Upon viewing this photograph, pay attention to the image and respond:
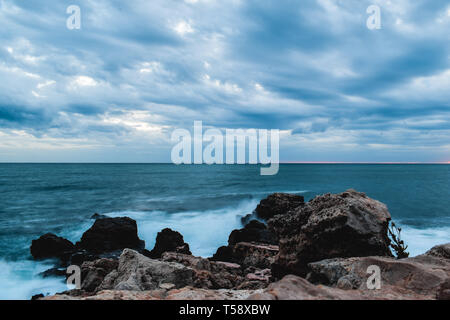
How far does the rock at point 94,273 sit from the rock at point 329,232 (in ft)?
15.7

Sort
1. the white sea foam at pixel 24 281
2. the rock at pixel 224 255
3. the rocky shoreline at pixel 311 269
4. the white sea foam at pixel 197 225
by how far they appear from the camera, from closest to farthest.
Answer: the rocky shoreline at pixel 311 269, the white sea foam at pixel 24 281, the rock at pixel 224 255, the white sea foam at pixel 197 225

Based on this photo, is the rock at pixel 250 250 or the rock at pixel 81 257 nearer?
the rock at pixel 250 250

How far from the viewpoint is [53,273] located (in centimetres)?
1337

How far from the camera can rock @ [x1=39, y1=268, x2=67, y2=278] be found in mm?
13179

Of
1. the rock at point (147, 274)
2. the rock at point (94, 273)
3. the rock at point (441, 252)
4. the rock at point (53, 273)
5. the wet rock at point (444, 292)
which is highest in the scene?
the wet rock at point (444, 292)

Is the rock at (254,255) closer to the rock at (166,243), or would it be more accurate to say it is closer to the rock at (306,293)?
the rock at (166,243)

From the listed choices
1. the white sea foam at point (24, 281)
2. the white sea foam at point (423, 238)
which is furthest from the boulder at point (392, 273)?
the white sea foam at point (423, 238)

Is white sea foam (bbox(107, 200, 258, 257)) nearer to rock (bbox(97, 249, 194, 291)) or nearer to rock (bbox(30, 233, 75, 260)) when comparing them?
rock (bbox(30, 233, 75, 260))

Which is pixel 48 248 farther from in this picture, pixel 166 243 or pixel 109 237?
pixel 166 243

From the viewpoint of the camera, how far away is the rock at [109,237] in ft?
51.6

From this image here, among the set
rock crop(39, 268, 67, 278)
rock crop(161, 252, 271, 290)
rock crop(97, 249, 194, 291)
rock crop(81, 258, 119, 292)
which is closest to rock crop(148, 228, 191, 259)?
rock crop(39, 268, 67, 278)

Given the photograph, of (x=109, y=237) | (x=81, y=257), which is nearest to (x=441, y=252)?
(x=81, y=257)

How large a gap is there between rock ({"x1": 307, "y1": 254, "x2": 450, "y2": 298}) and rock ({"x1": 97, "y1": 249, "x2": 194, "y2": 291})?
2.67 meters
